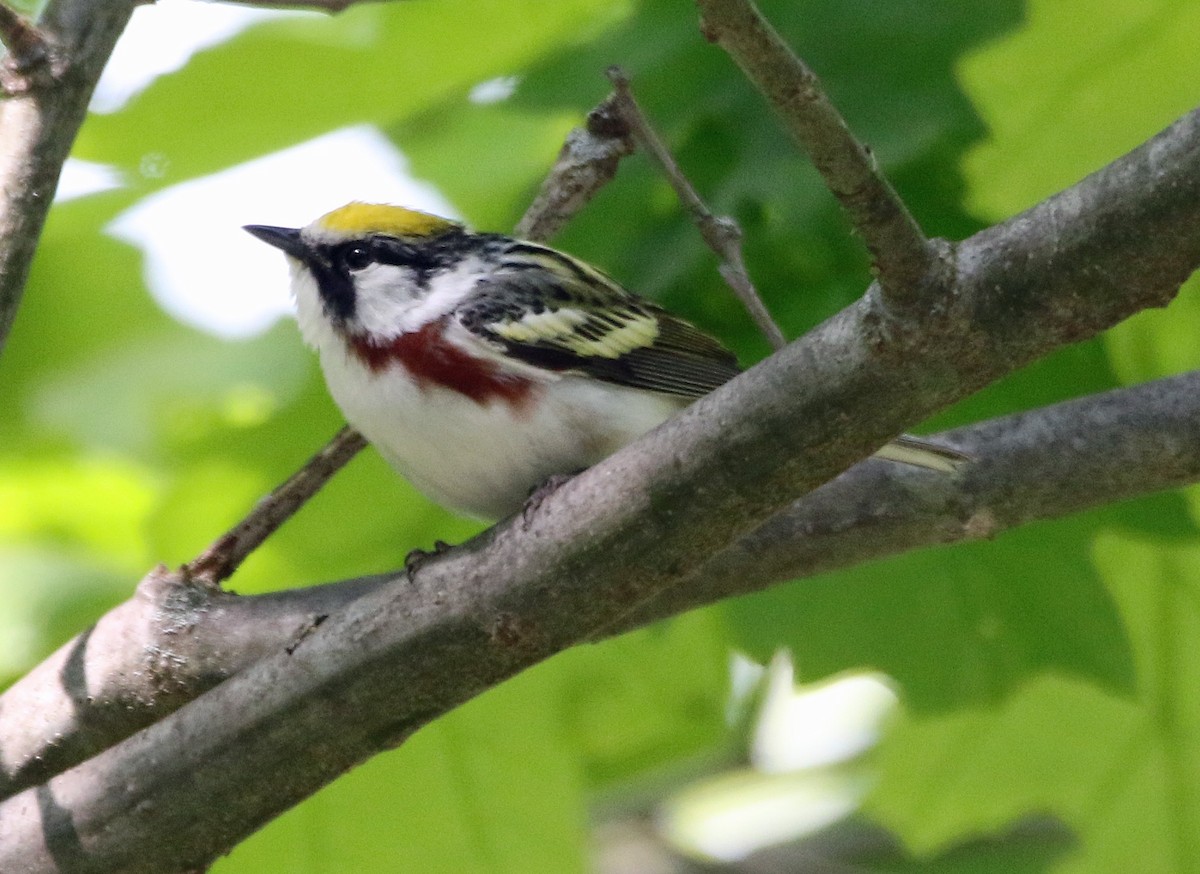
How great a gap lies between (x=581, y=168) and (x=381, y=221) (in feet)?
3.12

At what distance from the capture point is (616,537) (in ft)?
7.03

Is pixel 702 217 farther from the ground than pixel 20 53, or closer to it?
closer to it

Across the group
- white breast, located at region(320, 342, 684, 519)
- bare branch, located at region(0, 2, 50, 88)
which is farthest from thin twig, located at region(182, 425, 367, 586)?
bare branch, located at region(0, 2, 50, 88)

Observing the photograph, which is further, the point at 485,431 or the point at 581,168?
the point at 485,431

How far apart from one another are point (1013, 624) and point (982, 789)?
2.67ft

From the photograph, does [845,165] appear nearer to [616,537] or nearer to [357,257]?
[616,537]

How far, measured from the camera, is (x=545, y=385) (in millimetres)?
3143

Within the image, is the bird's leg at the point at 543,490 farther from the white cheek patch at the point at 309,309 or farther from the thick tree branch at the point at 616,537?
the white cheek patch at the point at 309,309

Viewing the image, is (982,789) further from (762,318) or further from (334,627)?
(334,627)

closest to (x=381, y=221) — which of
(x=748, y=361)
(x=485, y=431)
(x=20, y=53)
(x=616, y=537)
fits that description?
(x=485, y=431)

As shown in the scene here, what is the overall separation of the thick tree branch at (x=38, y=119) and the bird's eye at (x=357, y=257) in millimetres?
1034

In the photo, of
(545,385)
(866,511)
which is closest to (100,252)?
(545,385)

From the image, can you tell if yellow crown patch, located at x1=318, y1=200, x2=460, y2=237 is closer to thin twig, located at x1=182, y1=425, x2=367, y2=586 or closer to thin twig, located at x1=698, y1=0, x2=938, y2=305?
thin twig, located at x1=182, y1=425, x2=367, y2=586

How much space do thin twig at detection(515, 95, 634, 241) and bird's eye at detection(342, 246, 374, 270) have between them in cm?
66
